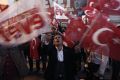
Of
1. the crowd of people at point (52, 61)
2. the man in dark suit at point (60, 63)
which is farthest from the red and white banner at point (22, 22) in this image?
the man in dark suit at point (60, 63)

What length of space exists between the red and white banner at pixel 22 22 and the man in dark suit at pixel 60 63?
161 centimetres

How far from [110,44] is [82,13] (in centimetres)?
88

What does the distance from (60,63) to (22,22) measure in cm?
175

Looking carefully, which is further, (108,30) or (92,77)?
(92,77)

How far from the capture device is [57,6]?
22.4ft

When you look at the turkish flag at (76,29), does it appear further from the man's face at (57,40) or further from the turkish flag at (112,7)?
the man's face at (57,40)

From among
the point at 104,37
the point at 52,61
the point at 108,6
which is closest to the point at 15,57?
the point at 52,61

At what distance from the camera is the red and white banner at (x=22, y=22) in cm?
568

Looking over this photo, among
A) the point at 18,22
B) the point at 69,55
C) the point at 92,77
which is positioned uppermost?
the point at 18,22

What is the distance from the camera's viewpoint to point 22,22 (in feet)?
18.7

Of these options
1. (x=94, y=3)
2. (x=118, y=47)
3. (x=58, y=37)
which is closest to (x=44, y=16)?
(x=94, y=3)

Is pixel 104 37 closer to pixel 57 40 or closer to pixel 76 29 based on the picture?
pixel 76 29

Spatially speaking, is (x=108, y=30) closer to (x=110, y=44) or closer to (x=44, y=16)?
(x=110, y=44)

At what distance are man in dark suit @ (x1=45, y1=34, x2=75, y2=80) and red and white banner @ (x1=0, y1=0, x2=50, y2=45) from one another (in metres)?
1.61
